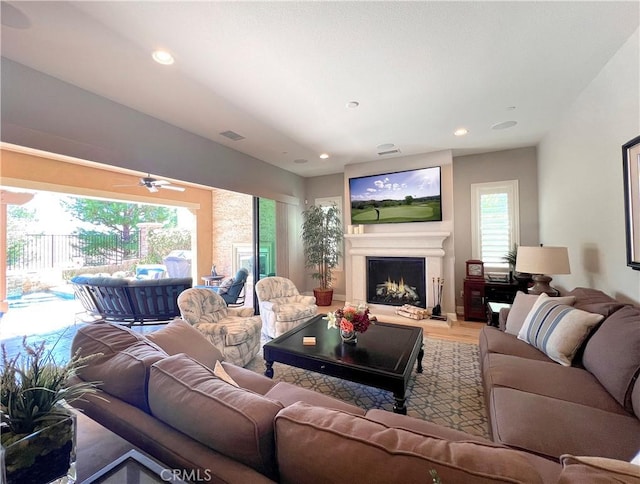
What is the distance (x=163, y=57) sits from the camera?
6.68 ft

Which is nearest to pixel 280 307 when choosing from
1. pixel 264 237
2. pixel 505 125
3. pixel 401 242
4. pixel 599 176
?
pixel 264 237

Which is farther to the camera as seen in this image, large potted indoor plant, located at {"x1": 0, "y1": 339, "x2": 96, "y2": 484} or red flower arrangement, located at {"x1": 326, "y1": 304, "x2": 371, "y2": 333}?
red flower arrangement, located at {"x1": 326, "y1": 304, "x2": 371, "y2": 333}

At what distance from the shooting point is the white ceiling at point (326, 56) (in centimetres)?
167

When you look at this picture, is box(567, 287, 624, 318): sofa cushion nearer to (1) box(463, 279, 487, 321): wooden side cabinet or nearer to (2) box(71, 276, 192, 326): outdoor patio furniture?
(1) box(463, 279, 487, 321): wooden side cabinet

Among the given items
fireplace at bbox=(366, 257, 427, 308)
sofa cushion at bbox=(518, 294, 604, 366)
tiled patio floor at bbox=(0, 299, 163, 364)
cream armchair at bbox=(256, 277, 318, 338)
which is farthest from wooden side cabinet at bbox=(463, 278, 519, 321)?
tiled patio floor at bbox=(0, 299, 163, 364)

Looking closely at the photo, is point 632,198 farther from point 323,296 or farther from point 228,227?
point 228,227

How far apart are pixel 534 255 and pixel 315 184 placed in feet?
14.4

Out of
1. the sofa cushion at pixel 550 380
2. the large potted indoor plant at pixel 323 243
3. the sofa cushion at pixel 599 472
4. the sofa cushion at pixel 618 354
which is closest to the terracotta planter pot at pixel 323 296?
the large potted indoor plant at pixel 323 243

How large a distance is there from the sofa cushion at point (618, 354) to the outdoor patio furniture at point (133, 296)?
14.2 ft

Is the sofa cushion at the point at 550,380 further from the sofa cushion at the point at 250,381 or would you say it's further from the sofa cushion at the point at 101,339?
the sofa cushion at the point at 101,339

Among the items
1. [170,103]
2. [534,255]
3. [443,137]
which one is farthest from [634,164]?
[170,103]

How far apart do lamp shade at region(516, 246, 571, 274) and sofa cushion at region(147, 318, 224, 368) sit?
125 inches

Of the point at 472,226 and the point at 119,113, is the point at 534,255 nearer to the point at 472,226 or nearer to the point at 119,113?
the point at 472,226

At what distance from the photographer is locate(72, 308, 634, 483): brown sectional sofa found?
607mm
